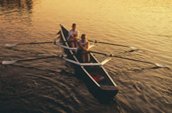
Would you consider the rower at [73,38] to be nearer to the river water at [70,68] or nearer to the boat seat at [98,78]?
the river water at [70,68]

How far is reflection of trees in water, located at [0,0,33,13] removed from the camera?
43.3 meters

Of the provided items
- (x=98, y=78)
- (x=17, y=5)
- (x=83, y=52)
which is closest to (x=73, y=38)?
(x=83, y=52)

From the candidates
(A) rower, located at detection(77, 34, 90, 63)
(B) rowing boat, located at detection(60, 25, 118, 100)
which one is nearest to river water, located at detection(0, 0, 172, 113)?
(B) rowing boat, located at detection(60, 25, 118, 100)

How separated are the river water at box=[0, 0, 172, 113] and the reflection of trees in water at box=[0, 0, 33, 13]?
0.52 ft

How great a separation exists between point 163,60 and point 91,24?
1472cm

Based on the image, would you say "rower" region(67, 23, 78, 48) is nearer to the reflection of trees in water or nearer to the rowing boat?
the rowing boat

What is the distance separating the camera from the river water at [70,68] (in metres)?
15.1

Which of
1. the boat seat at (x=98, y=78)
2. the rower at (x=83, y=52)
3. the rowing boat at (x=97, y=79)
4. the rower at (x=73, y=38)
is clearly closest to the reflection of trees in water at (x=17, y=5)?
the rower at (x=73, y=38)

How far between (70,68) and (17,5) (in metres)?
29.7

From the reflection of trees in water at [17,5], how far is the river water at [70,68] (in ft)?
0.52

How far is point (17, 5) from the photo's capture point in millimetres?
46031

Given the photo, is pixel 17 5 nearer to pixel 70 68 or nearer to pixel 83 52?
pixel 70 68

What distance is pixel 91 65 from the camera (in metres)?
18.0

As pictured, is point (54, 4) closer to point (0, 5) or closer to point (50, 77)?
point (0, 5)
